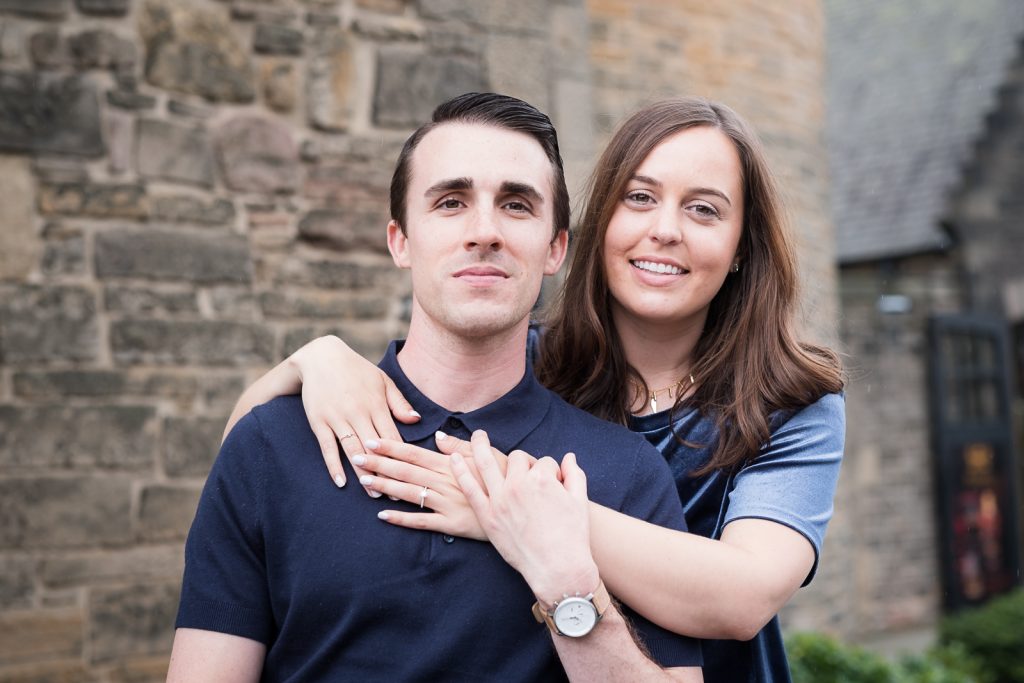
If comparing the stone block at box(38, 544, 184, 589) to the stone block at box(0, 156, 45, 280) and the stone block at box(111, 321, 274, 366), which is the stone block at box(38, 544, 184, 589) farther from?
the stone block at box(0, 156, 45, 280)

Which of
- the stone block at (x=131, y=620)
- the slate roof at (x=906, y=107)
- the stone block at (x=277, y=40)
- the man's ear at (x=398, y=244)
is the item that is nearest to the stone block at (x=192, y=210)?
the stone block at (x=277, y=40)

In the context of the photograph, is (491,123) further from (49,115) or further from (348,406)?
(49,115)

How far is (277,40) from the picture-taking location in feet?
13.5

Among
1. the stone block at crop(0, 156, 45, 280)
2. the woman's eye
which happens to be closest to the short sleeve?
the woman's eye

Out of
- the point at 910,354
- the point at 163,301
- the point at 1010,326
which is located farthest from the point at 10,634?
the point at 1010,326

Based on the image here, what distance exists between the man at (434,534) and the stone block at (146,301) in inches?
75.8

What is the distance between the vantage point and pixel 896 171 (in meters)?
12.0

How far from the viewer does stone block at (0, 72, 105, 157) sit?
3.65 meters

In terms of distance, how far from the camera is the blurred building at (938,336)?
383 inches

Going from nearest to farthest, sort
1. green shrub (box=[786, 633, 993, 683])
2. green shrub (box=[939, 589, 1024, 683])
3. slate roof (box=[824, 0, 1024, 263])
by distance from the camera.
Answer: green shrub (box=[786, 633, 993, 683])
green shrub (box=[939, 589, 1024, 683])
slate roof (box=[824, 0, 1024, 263])

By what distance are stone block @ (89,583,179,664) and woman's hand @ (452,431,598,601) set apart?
7.79 ft

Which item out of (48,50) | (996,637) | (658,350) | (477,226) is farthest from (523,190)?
(996,637)

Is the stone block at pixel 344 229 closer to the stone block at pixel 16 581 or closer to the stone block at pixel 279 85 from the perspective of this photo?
the stone block at pixel 279 85

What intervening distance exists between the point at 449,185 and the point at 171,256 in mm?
2136
